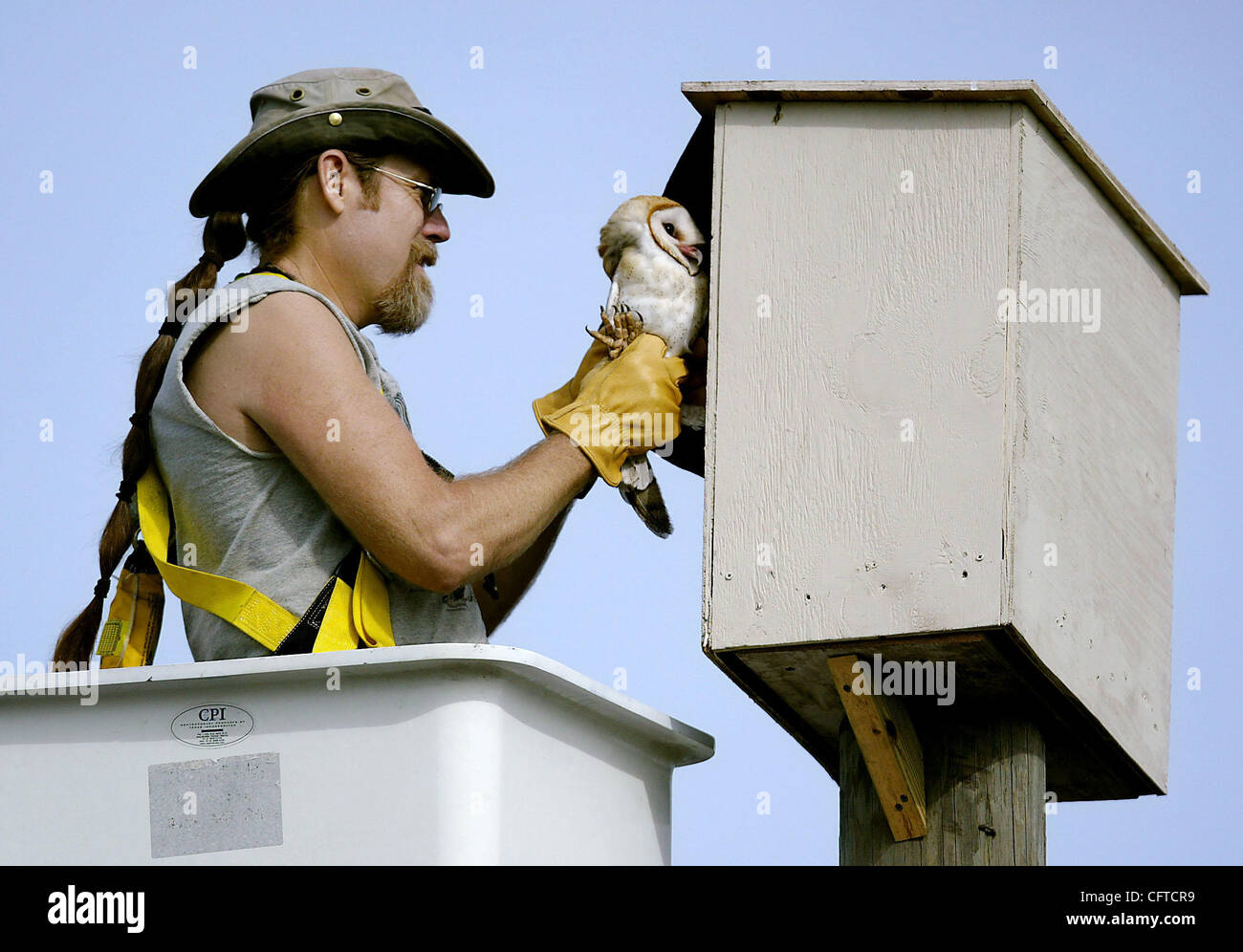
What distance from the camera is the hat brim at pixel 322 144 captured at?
4074 millimetres

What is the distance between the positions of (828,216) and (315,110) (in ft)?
3.30

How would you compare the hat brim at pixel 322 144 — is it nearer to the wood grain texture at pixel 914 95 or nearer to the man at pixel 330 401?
the man at pixel 330 401

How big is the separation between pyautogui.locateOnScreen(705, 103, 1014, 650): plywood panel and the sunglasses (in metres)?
0.58

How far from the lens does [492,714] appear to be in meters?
3.34

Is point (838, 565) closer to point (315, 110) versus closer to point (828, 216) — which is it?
point (828, 216)

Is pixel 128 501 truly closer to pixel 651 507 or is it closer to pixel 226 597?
pixel 226 597

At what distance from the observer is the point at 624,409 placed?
402 cm

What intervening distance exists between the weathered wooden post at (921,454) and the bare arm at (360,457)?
1.44ft

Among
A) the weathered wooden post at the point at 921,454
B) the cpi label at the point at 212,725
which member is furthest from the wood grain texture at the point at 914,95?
the cpi label at the point at 212,725

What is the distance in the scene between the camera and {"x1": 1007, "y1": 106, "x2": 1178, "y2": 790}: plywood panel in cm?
375

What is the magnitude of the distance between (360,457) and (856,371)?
0.92 meters

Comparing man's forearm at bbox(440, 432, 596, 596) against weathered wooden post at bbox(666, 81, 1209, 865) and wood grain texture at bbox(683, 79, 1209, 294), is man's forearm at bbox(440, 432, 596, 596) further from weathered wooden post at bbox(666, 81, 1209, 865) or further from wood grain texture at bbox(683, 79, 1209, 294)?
wood grain texture at bbox(683, 79, 1209, 294)

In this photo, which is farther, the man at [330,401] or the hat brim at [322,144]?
the hat brim at [322,144]

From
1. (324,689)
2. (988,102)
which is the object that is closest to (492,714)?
(324,689)
